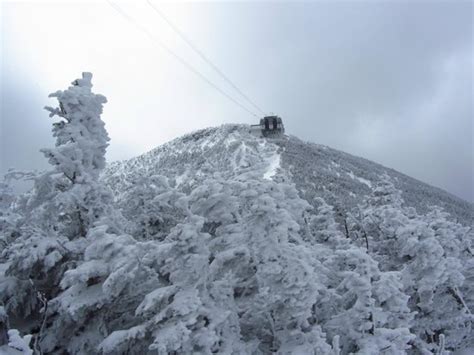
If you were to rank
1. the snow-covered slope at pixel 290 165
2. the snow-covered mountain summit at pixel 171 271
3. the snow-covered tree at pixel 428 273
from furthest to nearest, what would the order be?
1. the snow-covered slope at pixel 290 165
2. the snow-covered tree at pixel 428 273
3. the snow-covered mountain summit at pixel 171 271

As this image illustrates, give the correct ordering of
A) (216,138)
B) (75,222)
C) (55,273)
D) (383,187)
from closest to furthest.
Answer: (55,273) < (75,222) < (383,187) < (216,138)

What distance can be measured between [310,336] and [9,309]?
328 inches

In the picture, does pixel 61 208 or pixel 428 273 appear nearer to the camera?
pixel 61 208

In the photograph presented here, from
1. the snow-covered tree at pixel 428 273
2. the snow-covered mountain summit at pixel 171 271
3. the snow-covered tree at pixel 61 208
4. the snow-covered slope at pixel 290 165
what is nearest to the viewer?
the snow-covered mountain summit at pixel 171 271

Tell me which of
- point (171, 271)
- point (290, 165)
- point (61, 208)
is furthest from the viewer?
point (290, 165)

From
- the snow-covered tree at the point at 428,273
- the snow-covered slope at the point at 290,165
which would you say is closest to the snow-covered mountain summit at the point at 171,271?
the snow-covered tree at the point at 428,273

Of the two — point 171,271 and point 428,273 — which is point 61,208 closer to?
point 171,271

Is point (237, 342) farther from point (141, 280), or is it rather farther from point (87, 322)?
point (87, 322)

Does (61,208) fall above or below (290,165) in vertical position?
below

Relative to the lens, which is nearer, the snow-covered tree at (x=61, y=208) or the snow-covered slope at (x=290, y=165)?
the snow-covered tree at (x=61, y=208)

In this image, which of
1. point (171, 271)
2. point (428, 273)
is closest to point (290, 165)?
point (428, 273)

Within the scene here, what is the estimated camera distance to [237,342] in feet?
31.0

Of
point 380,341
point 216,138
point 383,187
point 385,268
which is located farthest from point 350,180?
point 380,341

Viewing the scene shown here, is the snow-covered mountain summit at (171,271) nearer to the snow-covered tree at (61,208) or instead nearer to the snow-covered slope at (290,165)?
the snow-covered tree at (61,208)
